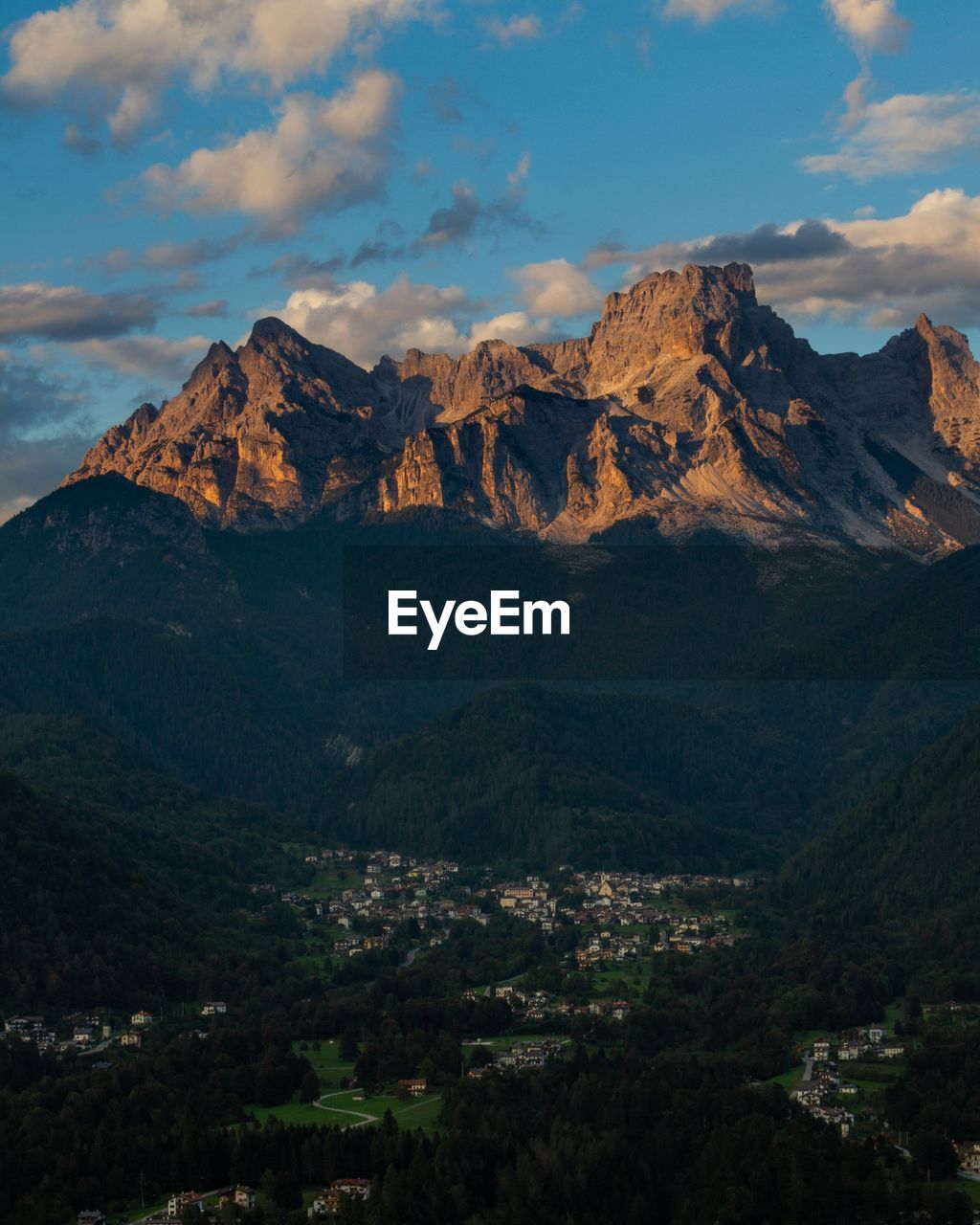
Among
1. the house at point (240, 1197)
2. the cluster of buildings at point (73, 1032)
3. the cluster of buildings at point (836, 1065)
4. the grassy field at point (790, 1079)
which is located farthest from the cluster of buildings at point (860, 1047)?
the cluster of buildings at point (73, 1032)

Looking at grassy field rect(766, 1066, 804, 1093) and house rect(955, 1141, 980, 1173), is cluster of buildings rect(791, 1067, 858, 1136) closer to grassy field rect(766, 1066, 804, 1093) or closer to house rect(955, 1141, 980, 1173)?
grassy field rect(766, 1066, 804, 1093)

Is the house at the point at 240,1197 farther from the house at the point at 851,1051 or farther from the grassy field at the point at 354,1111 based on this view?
the house at the point at 851,1051

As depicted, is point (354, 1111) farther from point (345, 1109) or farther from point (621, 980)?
point (621, 980)

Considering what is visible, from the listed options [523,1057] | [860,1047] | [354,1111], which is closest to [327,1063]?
[523,1057]

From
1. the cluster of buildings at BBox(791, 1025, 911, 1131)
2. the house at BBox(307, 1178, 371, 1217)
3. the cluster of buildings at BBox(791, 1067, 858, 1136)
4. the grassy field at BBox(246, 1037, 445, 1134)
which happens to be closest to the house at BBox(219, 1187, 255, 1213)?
the house at BBox(307, 1178, 371, 1217)

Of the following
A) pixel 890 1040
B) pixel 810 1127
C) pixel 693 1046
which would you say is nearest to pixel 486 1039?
pixel 693 1046

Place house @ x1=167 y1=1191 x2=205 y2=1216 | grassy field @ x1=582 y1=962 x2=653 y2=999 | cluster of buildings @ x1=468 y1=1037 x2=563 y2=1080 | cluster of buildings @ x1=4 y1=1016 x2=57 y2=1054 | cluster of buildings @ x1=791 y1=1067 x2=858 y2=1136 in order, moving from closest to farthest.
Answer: house @ x1=167 y1=1191 x2=205 y2=1216, cluster of buildings @ x1=791 y1=1067 x2=858 y2=1136, cluster of buildings @ x1=468 y1=1037 x2=563 y2=1080, cluster of buildings @ x1=4 y1=1016 x2=57 y2=1054, grassy field @ x1=582 y1=962 x2=653 y2=999
